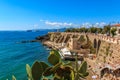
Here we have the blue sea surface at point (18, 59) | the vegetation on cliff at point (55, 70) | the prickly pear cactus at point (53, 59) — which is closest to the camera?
the vegetation on cliff at point (55, 70)

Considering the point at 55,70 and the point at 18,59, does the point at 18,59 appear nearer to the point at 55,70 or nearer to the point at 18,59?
the point at 18,59

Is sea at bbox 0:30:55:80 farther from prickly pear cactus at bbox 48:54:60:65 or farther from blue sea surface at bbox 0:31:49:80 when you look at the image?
prickly pear cactus at bbox 48:54:60:65

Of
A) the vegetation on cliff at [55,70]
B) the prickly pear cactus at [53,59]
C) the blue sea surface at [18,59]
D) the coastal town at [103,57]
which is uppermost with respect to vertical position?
the prickly pear cactus at [53,59]

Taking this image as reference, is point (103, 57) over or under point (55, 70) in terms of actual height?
under

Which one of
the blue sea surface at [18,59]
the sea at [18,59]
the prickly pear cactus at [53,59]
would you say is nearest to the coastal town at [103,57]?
the sea at [18,59]

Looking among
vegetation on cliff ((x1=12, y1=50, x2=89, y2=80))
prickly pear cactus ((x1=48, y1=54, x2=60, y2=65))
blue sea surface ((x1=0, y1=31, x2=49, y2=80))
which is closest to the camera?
vegetation on cliff ((x1=12, y1=50, x2=89, y2=80))

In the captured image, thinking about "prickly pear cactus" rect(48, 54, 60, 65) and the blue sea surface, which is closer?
"prickly pear cactus" rect(48, 54, 60, 65)

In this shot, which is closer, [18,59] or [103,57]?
[103,57]

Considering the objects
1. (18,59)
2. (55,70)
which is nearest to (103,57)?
(18,59)

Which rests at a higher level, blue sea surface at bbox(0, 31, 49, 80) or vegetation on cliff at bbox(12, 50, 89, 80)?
vegetation on cliff at bbox(12, 50, 89, 80)

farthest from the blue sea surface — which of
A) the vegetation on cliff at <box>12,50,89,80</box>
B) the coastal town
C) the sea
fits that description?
the vegetation on cliff at <box>12,50,89,80</box>

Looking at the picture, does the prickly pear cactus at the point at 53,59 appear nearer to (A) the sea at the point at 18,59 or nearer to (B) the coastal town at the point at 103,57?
(B) the coastal town at the point at 103,57
